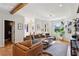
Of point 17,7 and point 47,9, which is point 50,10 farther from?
point 17,7

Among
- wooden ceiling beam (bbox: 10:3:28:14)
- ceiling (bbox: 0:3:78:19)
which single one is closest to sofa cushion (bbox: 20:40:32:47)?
ceiling (bbox: 0:3:78:19)

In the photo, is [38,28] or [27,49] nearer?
[27,49]

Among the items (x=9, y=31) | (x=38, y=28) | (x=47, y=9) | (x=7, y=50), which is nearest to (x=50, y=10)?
(x=47, y=9)

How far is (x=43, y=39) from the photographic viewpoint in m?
2.44

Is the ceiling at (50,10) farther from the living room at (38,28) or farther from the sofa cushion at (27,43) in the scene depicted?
the sofa cushion at (27,43)

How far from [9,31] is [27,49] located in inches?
19.7

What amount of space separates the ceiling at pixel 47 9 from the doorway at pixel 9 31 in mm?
264

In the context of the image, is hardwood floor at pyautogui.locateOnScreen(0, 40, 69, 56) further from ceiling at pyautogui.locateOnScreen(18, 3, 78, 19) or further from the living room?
ceiling at pyautogui.locateOnScreen(18, 3, 78, 19)

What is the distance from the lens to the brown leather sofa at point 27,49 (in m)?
2.32

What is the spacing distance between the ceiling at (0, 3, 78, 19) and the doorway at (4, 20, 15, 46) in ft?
0.87

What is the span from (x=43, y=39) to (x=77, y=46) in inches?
25.9

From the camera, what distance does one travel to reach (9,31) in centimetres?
240

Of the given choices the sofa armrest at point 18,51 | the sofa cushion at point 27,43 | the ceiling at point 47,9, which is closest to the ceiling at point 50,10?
the ceiling at point 47,9

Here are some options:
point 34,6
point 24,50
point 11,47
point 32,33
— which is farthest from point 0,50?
point 34,6
